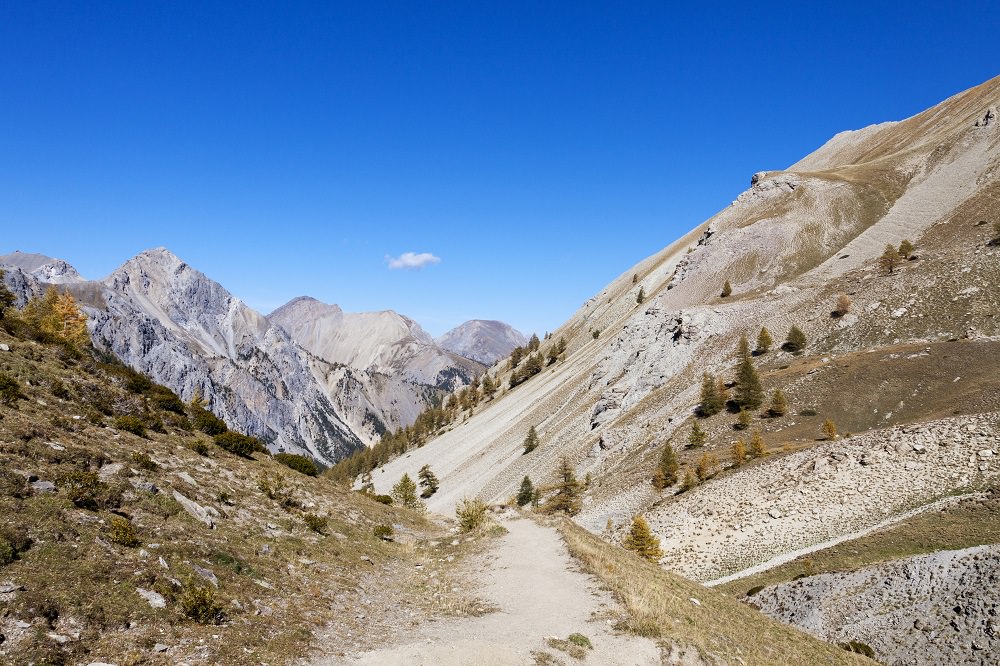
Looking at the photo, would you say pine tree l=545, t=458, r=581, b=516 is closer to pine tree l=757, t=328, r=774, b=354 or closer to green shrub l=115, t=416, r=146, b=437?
pine tree l=757, t=328, r=774, b=354

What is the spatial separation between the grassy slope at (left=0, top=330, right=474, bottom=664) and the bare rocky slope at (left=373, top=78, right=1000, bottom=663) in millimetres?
20841

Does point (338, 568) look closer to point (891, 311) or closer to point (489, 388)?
point (891, 311)

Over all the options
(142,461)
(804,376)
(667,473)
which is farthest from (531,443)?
(142,461)

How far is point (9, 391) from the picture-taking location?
18188 millimetres

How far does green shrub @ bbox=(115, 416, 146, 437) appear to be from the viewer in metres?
21.8

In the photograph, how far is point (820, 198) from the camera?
340 feet

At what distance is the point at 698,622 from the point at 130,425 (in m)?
23.3

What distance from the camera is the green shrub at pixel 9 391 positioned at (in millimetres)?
17789

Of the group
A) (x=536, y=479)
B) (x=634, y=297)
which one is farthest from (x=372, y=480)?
(x=634, y=297)

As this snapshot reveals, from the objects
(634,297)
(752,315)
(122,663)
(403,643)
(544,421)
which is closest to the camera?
(122,663)

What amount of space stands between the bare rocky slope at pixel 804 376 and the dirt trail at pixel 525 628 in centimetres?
1346

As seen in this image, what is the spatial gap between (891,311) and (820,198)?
181ft

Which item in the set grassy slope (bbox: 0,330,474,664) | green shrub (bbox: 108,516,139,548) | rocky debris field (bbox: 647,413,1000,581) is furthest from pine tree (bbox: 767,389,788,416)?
green shrub (bbox: 108,516,139,548)

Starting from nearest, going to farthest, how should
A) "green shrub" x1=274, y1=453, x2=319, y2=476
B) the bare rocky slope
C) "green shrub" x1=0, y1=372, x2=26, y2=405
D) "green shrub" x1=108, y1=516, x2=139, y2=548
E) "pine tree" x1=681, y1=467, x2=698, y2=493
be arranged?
1. "green shrub" x1=108, y1=516, x2=139, y2=548
2. "green shrub" x1=0, y1=372, x2=26, y2=405
3. the bare rocky slope
4. "green shrub" x1=274, y1=453, x2=319, y2=476
5. "pine tree" x1=681, y1=467, x2=698, y2=493
